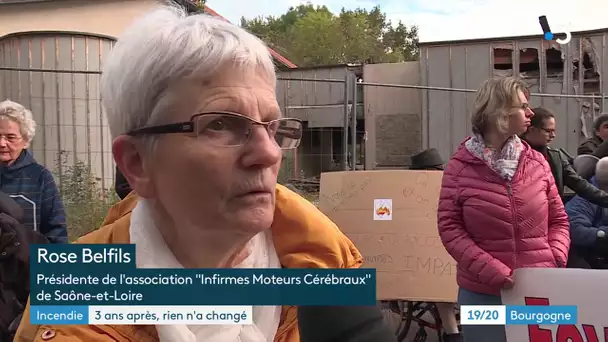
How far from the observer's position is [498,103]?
1768 millimetres

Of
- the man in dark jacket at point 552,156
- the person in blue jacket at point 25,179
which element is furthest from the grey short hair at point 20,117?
the man in dark jacket at point 552,156

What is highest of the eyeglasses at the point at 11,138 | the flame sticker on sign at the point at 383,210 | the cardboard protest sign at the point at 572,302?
the eyeglasses at the point at 11,138

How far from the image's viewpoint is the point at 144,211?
2.84ft

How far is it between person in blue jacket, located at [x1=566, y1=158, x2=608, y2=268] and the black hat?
0.71 metres

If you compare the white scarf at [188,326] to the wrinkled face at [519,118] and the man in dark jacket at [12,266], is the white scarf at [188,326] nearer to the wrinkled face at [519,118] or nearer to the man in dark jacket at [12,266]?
the man in dark jacket at [12,266]

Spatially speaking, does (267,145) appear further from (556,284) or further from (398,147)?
(398,147)

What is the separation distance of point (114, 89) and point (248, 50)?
0.71ft

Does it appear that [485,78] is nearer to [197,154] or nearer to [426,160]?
[426,160]

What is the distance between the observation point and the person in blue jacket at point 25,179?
201cm

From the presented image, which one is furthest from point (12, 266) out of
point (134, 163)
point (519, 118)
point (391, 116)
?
point (391, 116)

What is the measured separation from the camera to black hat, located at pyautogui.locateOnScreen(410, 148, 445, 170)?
2.79 m

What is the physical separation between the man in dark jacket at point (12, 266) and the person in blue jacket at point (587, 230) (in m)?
2.04

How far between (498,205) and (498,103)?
1.09 ft

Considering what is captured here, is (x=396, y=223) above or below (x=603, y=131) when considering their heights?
below
